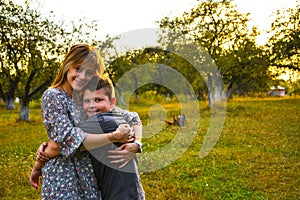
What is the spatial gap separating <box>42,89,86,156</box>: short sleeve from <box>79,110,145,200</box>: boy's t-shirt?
0.33ft

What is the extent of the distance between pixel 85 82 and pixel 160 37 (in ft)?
83.3

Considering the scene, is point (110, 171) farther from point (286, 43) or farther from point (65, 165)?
point (286, 43)

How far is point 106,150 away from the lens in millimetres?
2660

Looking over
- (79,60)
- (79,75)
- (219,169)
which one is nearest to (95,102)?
(79,75)

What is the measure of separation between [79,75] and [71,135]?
47 cm

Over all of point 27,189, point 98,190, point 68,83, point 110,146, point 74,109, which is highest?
point 68,83

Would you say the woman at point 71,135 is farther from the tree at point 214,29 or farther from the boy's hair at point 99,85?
the tree at point 214,29

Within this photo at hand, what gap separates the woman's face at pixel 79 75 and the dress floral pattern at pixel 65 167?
0.32 ft

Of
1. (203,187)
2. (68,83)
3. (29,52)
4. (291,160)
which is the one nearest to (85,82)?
(68,83)

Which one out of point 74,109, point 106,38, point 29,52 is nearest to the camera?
point 74,109

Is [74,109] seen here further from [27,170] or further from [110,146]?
[27,170]

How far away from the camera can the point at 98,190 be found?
108 inches

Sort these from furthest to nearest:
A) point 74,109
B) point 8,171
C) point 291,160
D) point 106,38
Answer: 1. point 106,38
2. point 291,160
3. point 8,171
4. point 74,109

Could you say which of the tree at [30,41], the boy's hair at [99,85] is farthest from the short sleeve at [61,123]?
the tree at [30,41]
